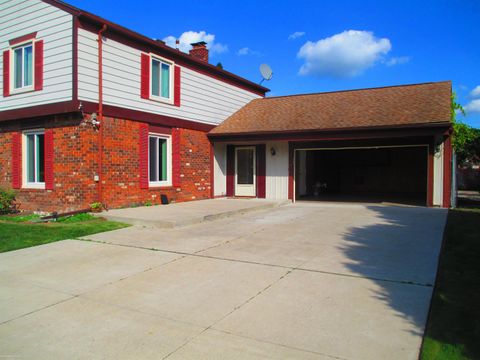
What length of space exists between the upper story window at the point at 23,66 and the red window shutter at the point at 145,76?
10.6 feet

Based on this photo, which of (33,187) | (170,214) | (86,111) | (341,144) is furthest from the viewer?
(341,144)

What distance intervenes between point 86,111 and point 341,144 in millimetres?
9840

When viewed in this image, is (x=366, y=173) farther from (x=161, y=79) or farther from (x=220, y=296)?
(x=220, y=296)

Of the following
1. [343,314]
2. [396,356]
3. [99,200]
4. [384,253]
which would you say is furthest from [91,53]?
[396,356]

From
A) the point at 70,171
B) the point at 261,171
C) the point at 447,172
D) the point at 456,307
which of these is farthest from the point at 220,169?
the point at 456,307

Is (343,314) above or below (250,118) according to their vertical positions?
below

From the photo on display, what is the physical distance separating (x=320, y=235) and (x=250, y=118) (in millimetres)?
9601

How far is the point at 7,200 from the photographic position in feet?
39.2

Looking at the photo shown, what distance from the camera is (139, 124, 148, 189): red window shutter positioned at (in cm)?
1259

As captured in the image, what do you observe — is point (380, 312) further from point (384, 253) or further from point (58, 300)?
point (58, 300)

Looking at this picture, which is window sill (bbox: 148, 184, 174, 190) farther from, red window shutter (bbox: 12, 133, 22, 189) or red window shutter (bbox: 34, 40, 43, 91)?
red window shutter (bbox: 34, 40, 43, 91)

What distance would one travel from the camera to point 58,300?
4684 millimetres

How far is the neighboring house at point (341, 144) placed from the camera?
1316cm

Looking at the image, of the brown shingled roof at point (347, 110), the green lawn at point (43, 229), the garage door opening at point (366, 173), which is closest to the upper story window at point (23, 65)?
the green lawn at point (43, 229)
